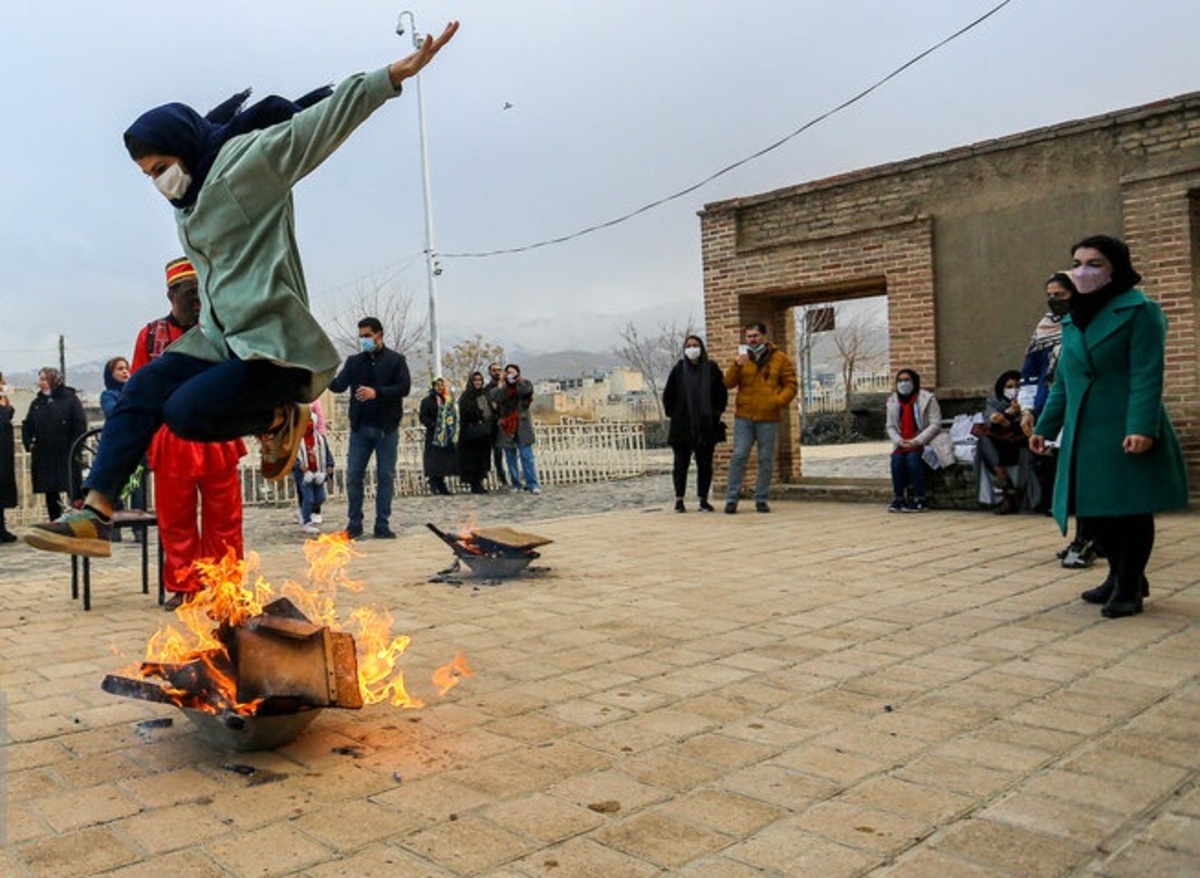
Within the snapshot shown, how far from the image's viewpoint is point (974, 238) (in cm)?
1094

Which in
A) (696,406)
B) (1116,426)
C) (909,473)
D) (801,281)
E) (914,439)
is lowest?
(909,473)

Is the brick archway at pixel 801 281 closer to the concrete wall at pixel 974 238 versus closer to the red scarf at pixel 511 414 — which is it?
the concrete wall at pixel 974 238

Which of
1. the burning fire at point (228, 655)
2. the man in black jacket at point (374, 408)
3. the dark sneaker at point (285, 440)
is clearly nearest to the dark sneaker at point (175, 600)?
the burning fire at point (228, 655)

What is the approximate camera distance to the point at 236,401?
3.28 meters

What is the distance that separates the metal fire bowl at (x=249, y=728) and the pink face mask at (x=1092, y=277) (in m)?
4.19

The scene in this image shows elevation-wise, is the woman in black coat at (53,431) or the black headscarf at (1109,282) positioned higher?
the black headscarf at (1109,282)

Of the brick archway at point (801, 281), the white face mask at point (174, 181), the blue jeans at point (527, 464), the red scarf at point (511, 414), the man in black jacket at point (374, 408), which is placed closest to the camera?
the white face mask at point (174, 181)

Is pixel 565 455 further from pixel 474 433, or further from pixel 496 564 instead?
pixel 496 564

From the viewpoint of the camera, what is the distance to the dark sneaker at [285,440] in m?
3.71

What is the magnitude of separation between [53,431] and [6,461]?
0.54 m

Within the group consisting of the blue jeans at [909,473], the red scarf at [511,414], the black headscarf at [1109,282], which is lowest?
the blue jeans at [909,473]

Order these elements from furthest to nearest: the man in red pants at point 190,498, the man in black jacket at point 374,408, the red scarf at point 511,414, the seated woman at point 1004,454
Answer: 1. the red scarf at point 511,414
2. the seated woman at point 1004,454
3. the man in black jacket at point 374,408
4. the man in red pants at point 190,498

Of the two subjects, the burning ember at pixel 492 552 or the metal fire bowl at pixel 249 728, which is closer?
the metal fire bowl at pixel 249 728

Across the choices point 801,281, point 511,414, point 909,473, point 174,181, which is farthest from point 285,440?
point 511,414
